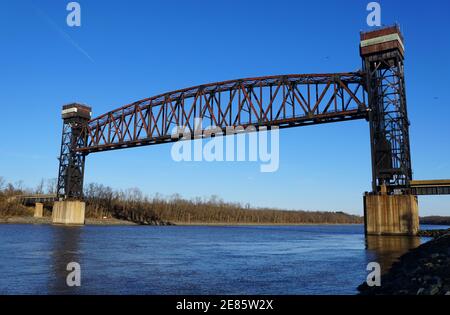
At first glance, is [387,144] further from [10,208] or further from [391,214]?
[10,208]

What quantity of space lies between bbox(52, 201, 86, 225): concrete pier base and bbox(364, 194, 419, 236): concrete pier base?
63619mm

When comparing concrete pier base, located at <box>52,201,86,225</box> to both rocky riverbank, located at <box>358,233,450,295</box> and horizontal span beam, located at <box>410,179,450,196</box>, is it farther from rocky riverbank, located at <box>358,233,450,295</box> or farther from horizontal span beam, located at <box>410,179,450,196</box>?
rocky riverbank, located at <box>358,233,450,295</box>

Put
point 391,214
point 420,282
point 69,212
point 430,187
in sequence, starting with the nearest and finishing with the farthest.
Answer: point 420,282, point 391,214, point 430,187, point 69,212

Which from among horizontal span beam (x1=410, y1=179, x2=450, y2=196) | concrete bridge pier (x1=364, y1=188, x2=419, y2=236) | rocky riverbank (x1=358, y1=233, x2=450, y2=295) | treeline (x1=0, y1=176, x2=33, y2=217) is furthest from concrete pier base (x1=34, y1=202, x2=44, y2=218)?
rocky riverbank (x1=358, y1=233, x2=450, y2=295)

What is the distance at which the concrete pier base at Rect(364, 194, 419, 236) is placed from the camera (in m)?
49.8

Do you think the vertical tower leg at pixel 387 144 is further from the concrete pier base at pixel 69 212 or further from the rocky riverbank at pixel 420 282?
the concrete pier base at pixel 69 212

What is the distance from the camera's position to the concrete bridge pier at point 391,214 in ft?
163

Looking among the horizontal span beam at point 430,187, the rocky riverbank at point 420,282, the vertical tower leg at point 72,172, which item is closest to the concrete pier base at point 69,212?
the vertical tower leg at point 72,172

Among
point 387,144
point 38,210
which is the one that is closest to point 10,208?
point 38,210

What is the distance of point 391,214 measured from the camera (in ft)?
166

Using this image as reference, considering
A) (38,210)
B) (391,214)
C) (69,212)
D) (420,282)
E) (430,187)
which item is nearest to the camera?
(420,282)

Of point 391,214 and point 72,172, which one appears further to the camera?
point 72,172

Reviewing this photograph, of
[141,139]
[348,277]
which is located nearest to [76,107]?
[141,139]
